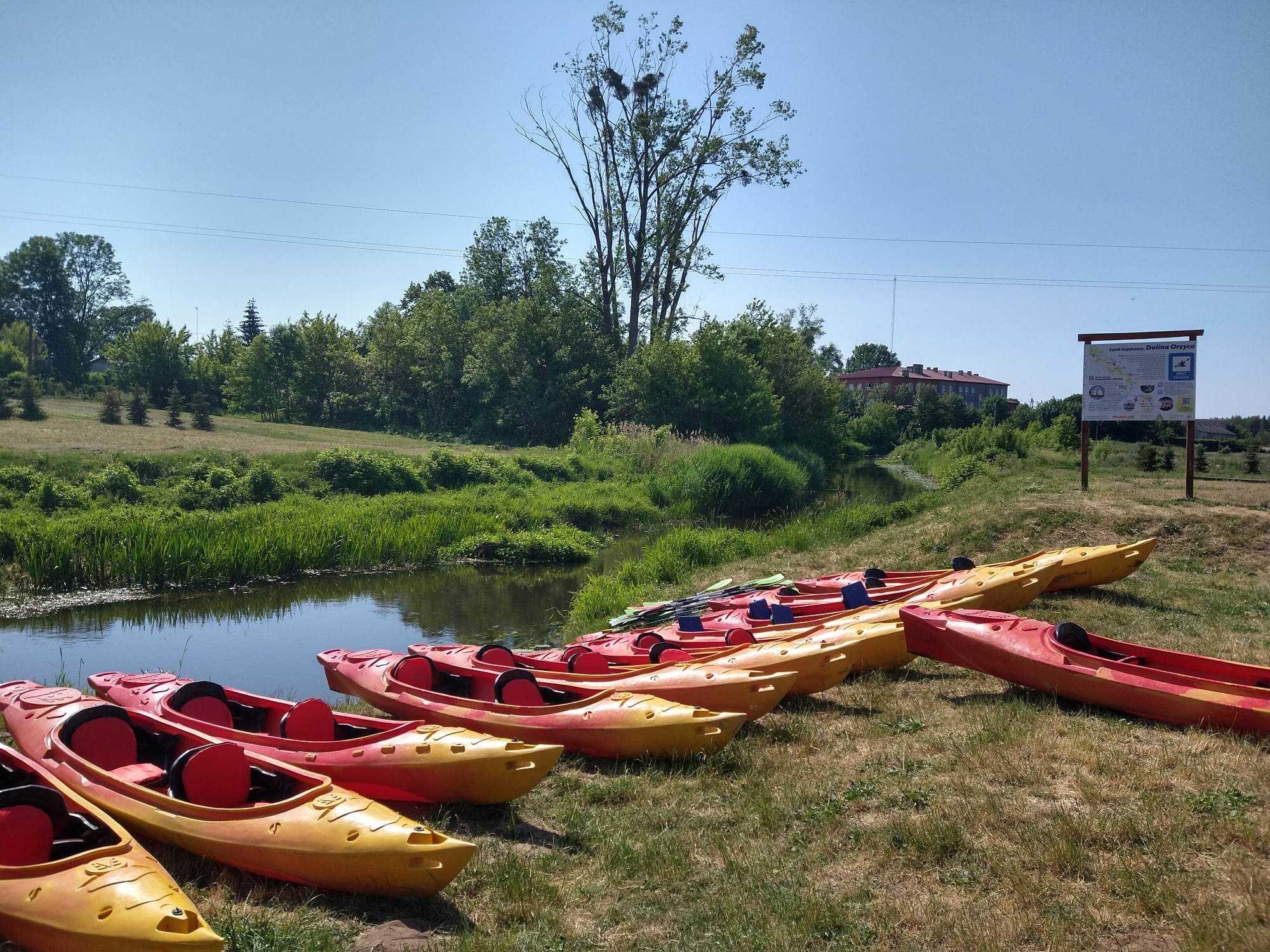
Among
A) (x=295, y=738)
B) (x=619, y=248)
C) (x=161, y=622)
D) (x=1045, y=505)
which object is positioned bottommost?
(x=161, y=622)

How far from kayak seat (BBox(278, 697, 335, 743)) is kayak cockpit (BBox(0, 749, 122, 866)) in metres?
1.39

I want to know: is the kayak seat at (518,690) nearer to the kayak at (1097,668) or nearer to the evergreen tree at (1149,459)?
the kayak at (1097,668)

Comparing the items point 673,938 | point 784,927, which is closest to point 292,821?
point 673,938

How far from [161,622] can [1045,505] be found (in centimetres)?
1242

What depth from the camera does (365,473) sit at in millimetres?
22531

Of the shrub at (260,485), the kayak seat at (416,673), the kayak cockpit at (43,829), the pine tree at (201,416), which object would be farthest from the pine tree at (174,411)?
the kayak cockpit at (43,829)

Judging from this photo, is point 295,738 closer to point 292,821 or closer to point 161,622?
point 292,821

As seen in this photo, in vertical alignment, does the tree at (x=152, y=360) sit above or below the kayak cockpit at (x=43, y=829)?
above

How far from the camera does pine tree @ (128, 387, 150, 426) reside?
30234 mm

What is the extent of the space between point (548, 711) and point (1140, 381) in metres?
11.0

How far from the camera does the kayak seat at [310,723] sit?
18.3ft

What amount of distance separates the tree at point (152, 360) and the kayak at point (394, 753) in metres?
42.0

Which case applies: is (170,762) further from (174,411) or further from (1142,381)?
(174,411)

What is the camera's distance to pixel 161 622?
12.5 m
